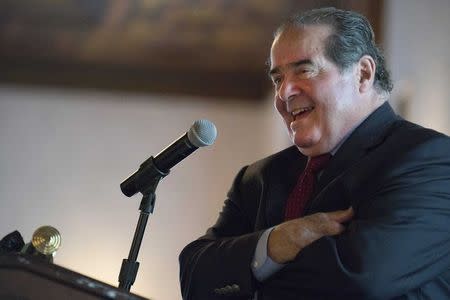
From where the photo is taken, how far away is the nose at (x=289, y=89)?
2180mm

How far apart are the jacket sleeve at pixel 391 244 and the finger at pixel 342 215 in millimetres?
31

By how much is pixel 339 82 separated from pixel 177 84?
5197mm

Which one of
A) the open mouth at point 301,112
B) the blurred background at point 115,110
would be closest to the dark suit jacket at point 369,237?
the open mouth at point 301,112

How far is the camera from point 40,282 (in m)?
1.43

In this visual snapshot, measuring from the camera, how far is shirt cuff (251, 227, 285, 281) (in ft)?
6.30

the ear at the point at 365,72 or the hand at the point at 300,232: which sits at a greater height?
the ear at the point at 365,72

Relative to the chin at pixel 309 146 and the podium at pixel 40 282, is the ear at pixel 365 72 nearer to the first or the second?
the chin at pixel 309 146

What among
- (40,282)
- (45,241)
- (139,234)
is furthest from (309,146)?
(40,282)

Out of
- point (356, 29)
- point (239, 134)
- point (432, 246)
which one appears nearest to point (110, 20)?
point (239, 134)

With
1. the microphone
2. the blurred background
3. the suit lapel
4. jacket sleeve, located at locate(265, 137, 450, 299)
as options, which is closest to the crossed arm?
jacket sleeve, located at locate(265, 137, 450, 299)

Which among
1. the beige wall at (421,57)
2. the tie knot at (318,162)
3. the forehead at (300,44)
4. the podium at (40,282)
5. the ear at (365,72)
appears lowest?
the podium at (40,282)

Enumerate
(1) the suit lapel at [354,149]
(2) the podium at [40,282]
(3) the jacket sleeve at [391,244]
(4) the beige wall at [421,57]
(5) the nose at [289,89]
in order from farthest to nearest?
(4) the beige wall at [421,57]
(5) the nose at [289,89]
(1) the suit lapel at [354,149]
(3) the jacket sleeve at [391,244]
(2) the podium at [40,282]

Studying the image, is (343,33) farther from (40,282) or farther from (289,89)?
(40,282)

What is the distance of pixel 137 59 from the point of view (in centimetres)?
710
